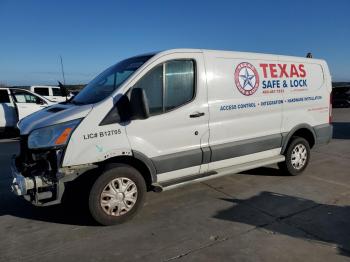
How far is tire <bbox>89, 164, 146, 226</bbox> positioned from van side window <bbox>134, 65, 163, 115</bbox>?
84 cm

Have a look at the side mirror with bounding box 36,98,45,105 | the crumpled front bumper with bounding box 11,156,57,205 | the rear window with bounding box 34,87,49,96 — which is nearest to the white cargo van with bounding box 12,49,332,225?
the crumpled front bumper with bounding box 11,156,57,205

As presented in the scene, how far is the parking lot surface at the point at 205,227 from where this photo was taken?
3.58 m

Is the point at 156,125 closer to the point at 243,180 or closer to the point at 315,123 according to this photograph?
the point at 243,180

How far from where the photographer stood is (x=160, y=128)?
14.8ft

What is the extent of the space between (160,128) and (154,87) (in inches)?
21.2

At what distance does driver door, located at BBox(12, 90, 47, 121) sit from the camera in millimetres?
12508

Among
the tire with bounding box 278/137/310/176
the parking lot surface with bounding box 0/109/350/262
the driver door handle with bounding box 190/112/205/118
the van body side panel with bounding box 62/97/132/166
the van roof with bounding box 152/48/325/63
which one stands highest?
the van roof with bounding box 152/48/325/63

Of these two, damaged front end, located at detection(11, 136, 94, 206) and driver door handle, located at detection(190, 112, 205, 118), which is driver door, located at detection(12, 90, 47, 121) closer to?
damaged front end, located at detection(11, 136, 94, 206)

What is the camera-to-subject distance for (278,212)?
462 cm

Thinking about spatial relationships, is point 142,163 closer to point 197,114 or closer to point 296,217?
point 197,114

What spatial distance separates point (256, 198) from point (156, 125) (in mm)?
1923

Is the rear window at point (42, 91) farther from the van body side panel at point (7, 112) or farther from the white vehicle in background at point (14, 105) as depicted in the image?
the van body side panel at point (7, 112)

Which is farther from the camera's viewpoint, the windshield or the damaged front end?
the windshield

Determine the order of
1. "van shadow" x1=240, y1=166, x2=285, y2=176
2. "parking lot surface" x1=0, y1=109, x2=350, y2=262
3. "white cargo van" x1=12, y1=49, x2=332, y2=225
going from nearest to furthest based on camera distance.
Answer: "parking lot surface" x1=0, y1=109, x2=350, y2=262
"white cargo van" x1=12, y1=49, x2=332, y2=225
"van shadow" x1=240, y1=166, x2=285, y2=176
